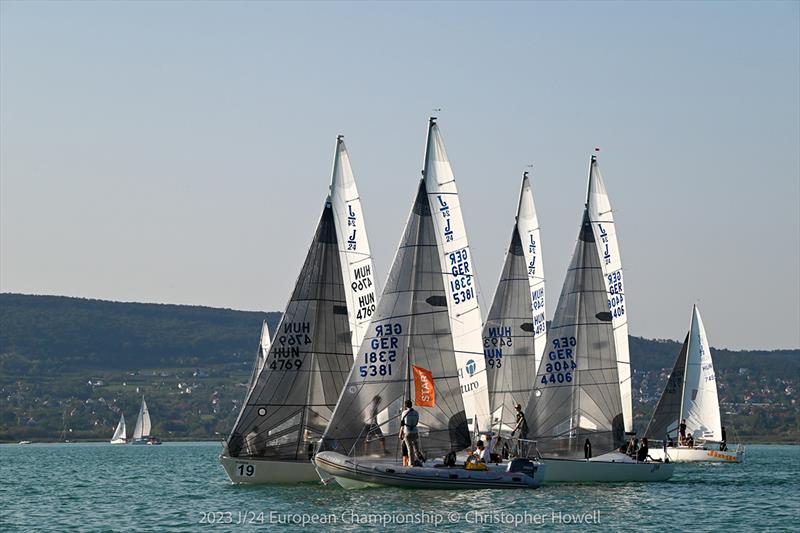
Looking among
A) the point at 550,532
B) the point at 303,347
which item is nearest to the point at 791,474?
the point at 303,347

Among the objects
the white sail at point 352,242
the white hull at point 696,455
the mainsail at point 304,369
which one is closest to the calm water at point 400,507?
the mainsail at point 304,369

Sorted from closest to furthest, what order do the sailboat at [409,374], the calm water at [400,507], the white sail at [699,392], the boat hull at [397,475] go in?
the calm water at [400,507], the boat hull at [397,475], the sailboat at [409,374], the white sail at [699,392]

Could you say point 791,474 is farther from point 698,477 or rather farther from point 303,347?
point 303,347

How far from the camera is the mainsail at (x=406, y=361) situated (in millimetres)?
46406

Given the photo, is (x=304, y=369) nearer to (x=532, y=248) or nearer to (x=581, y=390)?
(x=581, y=390)

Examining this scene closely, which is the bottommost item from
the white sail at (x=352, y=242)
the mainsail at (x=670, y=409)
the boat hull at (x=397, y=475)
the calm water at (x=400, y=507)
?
the calm water at (x=400, y=507)

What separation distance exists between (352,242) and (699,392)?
1660 inches

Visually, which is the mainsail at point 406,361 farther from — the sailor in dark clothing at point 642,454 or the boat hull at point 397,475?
the sailor in dark clothing at point 642,454

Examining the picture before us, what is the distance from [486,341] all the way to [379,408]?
1374cm

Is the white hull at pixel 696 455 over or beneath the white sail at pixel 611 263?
beneath

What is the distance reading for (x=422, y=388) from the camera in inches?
1838

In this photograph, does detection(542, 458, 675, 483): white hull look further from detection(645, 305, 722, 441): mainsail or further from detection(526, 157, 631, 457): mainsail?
detection(645, 305, 722, 441): mainsail

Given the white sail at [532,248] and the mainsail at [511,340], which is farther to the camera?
the white sail at [532,248]

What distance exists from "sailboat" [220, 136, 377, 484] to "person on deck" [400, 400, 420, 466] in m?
5.49
